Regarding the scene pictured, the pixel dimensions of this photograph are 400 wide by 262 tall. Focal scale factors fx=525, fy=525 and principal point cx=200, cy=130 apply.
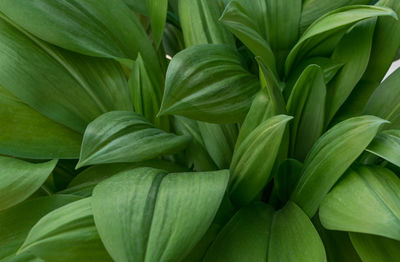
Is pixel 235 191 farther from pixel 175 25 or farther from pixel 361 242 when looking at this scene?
pixel 175 25

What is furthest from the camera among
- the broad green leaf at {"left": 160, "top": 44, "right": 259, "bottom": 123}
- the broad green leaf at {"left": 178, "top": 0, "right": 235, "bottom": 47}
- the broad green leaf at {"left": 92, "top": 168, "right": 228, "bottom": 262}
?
the broad green leaf at {"left": 178, "top": 0, "right": 235, "bottom": 47}

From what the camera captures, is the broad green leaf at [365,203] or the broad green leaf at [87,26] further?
the broad green leaf at [87,26]

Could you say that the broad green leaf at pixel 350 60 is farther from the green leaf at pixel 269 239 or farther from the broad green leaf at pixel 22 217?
the broad green leaf at pixel 22 217

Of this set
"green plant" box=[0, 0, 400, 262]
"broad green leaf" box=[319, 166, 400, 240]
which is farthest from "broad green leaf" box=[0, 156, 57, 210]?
"broad green leaf" box=[319, 166, 400, 240]

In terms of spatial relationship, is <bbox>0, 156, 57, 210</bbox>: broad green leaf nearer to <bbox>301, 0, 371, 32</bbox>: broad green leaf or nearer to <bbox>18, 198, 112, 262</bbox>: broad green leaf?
<bbox>18, 198, 112, 262</bbox>: broad green leaf

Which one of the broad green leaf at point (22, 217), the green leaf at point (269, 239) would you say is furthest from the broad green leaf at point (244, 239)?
the broad green leaf at point (22, 217)

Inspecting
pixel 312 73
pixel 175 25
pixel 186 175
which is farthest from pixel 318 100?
pixel 175 25

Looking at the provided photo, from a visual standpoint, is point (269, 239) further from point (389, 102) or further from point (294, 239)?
point (389, 102)
